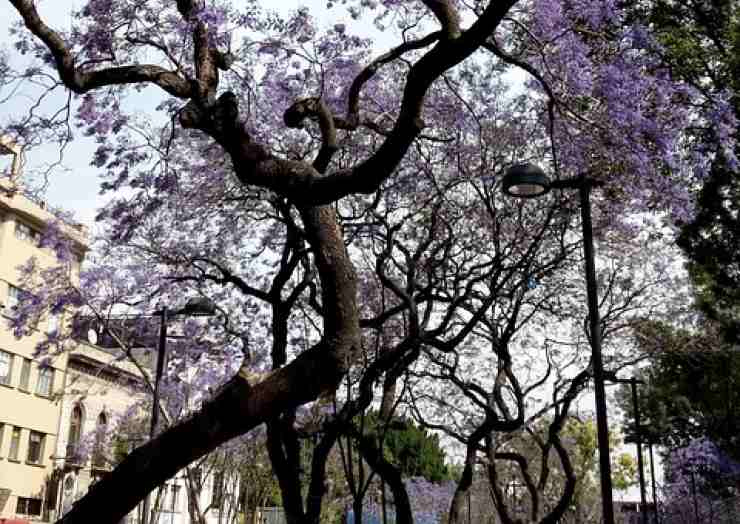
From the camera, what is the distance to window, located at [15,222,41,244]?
116ft

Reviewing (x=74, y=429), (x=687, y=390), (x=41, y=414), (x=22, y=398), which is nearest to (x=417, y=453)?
(x=74, y=429)

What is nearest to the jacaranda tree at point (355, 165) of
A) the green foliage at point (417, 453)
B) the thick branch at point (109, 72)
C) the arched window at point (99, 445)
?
the thick branch at point (109, 72)

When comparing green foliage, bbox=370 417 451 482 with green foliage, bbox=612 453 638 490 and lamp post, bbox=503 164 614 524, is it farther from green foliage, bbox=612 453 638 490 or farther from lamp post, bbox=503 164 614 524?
lamp post, bbox=503 164 614 524

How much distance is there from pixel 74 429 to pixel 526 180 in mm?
35556

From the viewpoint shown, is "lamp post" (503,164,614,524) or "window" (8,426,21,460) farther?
"window" (8,426,21,460)

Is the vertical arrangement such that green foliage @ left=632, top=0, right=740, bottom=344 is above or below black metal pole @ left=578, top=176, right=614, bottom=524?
above

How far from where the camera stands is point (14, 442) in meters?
34.7

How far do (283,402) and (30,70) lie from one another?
4857mm

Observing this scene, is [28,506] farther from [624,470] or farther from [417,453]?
[624,470]

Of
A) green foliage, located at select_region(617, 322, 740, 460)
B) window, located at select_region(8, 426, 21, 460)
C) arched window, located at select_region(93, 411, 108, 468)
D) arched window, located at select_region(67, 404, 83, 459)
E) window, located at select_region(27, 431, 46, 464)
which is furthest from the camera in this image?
arched window, located at select_region(67, 404, 83, 459)

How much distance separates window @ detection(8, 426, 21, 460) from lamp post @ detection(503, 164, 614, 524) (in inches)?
1230

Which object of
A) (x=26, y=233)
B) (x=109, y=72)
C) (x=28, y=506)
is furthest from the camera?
(x=26, y=233)

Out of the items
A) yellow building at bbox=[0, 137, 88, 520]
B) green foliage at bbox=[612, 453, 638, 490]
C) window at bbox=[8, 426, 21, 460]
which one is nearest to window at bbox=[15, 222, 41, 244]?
yellow building at bbox=[0, 137, 88, 520]

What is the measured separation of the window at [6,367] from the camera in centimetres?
3372
